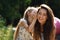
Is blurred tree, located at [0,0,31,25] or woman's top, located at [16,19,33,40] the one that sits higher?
blurred tree, located at [0,0,31,25]

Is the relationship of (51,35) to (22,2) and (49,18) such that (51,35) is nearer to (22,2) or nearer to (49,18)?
(49,18)

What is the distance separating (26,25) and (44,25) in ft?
3.92

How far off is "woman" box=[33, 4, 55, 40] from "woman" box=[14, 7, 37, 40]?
96 cm

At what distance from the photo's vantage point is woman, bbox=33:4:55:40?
185 inches

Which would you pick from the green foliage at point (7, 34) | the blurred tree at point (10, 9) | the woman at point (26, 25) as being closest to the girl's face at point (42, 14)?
the woman at point (26, 25)

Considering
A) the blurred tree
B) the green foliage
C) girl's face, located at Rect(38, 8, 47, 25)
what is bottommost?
the green foliage

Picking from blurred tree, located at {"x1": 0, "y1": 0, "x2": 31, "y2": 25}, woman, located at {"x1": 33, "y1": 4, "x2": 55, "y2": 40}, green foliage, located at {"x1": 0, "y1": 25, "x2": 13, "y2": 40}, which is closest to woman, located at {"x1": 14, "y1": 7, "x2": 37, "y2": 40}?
green foliage, located at {"x1": 0, "y1": 25, "x2": 13, "y2": 40}

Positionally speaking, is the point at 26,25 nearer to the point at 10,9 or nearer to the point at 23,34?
the point at 23,34

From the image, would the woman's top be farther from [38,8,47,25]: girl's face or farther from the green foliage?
[38,8,47,25]: girl's face

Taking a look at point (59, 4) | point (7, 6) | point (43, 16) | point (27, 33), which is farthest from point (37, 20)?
point (59, 4)

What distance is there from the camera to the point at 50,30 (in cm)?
482

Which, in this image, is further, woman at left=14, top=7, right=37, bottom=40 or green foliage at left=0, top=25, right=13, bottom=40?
green foliage at left=0, top=25, right=13, bottom=40

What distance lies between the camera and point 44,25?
484 centimetres

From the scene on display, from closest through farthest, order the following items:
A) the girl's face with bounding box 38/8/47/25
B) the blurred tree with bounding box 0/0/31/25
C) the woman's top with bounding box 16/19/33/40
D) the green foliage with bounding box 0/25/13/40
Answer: the girl's face with bounding box 38/8/47/25 → the woman's top with bounding box 16/19/33/40 → the green foliage with bounding box 0/25/13/40 → the blurred tree with bounding box 0/0/31/25
